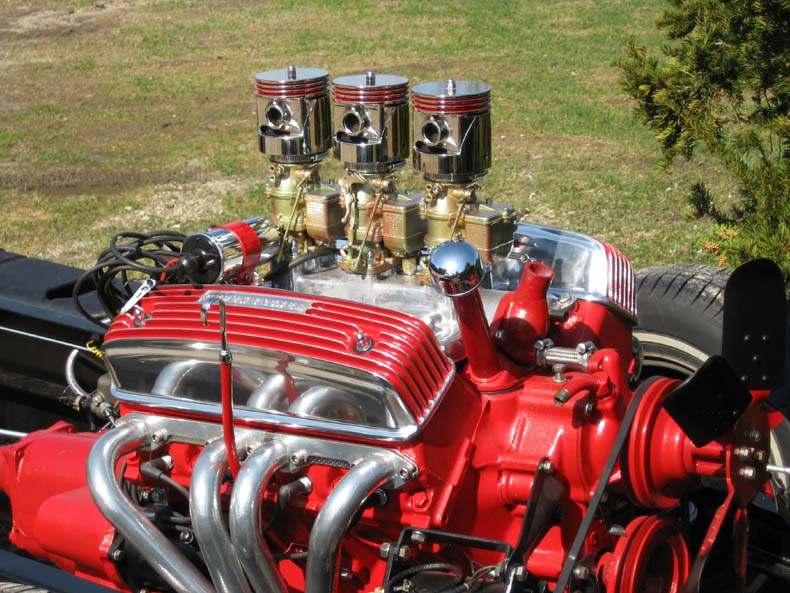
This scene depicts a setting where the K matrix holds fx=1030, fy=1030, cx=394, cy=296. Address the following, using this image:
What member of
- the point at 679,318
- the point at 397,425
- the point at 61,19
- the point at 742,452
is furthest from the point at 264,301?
the point at 61,19

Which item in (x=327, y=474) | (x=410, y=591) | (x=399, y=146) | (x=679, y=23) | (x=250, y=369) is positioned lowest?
(x=410, y=591)

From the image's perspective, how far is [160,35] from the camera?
1365cm

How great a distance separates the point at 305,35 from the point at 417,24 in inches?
58.2

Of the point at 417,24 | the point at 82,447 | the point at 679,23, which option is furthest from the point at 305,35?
the point at 82,447

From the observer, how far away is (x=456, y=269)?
218cm

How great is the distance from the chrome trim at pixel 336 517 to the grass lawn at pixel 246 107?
1780 mm

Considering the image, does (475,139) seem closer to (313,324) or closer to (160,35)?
(313,324)

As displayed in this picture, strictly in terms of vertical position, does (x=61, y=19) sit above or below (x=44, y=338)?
above

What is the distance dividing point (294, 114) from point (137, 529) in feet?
4.06

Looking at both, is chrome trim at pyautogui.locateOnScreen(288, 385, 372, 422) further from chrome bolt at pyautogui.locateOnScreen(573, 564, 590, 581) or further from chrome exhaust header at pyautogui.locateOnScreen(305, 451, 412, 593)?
chrome bolt at pyautogui.locateOnScreen(573, 564, 590, 581)

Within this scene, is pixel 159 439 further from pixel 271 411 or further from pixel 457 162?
pixel 457 162

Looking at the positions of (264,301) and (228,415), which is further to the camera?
(264,301)

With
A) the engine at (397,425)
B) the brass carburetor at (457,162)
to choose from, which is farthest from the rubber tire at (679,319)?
the brass carburetor at (457,162)

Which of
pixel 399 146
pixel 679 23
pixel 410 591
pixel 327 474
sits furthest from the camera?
pixel 679 23
